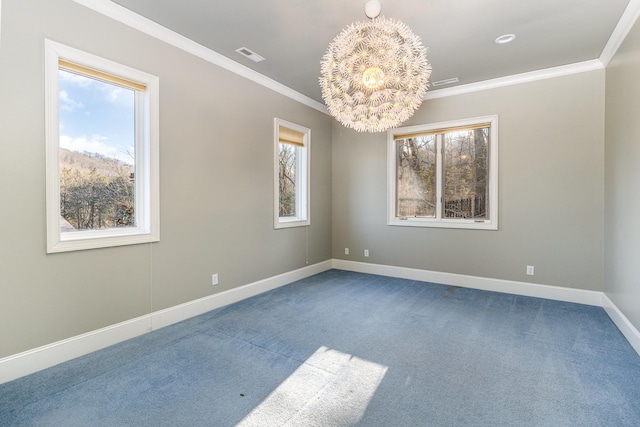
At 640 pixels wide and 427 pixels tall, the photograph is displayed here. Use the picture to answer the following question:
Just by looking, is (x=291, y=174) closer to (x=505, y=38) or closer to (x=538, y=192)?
→ (x=505, y=38)

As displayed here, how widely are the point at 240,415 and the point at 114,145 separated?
95.3 inches

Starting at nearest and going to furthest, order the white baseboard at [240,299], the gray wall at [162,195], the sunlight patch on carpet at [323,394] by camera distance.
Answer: the sunlight patch on carpet at [323,394]
the gray wall at [162,195]
the white baseboard at [240,299]

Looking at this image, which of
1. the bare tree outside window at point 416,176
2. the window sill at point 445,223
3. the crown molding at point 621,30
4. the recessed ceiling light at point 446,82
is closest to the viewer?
the crown molding at point 621,30

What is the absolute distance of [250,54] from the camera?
3430mm

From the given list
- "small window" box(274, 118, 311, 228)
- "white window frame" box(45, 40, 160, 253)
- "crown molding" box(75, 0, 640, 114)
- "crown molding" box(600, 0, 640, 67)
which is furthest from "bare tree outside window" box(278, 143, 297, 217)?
"crown molding" box(600, 0, 640, 67)

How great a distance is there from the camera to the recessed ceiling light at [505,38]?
3029 millimetres

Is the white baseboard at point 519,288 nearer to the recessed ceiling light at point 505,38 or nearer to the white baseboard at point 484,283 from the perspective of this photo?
the white baseboard at point 484,283

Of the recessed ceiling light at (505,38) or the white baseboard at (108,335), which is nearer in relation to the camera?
the white baseboard at (108,335)

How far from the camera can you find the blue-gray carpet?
1771 millimetres

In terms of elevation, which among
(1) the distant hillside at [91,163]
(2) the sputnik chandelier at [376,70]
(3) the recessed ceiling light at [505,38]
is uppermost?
(3) the recessed ceiling light at [505,38]

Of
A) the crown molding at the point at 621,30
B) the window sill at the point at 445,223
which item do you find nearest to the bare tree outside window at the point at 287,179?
the window sill at the point at 445,223

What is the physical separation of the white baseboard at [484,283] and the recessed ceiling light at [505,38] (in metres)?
2.89

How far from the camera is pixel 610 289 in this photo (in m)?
3.33

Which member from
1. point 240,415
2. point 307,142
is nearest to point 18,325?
point 240,415
